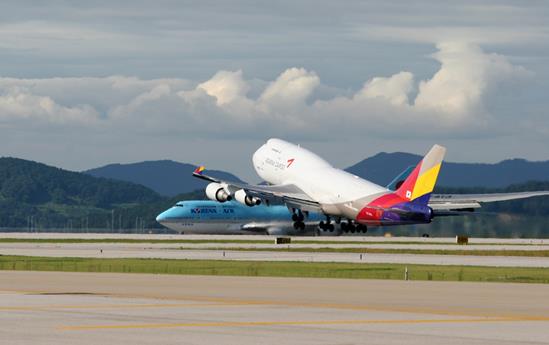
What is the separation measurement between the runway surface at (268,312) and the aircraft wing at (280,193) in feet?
296

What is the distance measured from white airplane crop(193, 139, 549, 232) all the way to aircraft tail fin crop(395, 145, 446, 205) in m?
0.10

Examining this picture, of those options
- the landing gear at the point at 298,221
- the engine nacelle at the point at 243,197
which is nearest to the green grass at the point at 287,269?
the engine nacelle at the point at 243,197

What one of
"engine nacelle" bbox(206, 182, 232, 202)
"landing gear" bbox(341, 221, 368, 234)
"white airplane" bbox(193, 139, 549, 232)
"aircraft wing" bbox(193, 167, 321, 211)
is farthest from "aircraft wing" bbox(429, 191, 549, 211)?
"engine nacelle" bbox(206, 182, 232, 202)

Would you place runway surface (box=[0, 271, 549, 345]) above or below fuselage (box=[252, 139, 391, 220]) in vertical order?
below

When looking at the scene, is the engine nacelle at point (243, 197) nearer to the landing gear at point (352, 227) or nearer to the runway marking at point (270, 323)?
the landing gear at point (352, 227)

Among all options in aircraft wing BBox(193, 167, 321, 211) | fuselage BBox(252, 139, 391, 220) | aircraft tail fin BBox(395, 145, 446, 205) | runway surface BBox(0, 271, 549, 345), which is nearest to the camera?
runway surface BBox(0, 271, 549, 345)

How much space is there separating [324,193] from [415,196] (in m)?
15.5

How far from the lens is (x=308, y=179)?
491 feet

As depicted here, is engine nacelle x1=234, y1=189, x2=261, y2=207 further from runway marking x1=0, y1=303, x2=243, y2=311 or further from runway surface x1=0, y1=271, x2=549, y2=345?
runway marking x1=0, y1=303, x2=243, y2=311

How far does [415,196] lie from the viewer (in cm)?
13500

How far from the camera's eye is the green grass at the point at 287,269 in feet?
210

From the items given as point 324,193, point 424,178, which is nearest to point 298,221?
point 324,193

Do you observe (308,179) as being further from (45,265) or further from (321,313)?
(321,313)

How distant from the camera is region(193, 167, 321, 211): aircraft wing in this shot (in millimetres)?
149625
